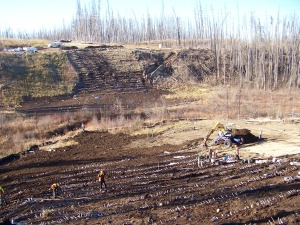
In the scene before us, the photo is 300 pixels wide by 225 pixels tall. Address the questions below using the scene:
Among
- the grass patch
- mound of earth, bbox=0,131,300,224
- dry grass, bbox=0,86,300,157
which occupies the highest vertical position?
the grass patch

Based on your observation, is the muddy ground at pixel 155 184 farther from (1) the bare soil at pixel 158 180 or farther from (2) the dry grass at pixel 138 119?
(2) the dry grass at pixel 138 119

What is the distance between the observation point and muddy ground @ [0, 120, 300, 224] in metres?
10.0

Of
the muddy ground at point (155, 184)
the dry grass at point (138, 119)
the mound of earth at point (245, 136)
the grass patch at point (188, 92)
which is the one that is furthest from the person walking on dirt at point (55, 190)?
the grass patch at point (188, 92)

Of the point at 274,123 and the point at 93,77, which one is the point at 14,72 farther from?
the point at 274,123

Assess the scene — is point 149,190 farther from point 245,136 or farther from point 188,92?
point 188,92

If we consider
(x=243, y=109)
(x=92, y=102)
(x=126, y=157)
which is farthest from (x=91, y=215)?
(x=92, y=102)

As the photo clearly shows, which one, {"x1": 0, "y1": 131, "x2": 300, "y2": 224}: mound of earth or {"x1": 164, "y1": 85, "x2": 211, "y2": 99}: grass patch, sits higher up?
{"x1": 164, "y1": 85, "x2": 211, "y2": 99}: grass patch

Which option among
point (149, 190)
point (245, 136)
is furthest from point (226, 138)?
point (149, 190)

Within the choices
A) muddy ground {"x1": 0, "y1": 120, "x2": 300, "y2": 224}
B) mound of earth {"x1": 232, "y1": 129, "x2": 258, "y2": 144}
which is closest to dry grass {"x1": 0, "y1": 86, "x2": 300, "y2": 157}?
muddy ground {"x1": 0, "y1": 120, "x2": 300, "y2": 224}

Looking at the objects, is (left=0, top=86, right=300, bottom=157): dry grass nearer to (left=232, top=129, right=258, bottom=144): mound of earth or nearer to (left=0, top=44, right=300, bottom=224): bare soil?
(left=0, top=44, right=300, bottom=224): bare soil

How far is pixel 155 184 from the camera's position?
12.9 m

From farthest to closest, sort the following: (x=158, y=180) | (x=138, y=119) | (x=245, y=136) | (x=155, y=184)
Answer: (x=138, y=119) → (x=245, y=136) → (x=158, y=180) → (x=155, y=184)

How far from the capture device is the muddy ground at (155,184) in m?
10.0

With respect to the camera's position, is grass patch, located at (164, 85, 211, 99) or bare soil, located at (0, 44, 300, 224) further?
grass patch, located at (164, 85, 211, 99)
